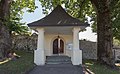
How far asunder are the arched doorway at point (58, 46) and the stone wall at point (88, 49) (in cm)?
911

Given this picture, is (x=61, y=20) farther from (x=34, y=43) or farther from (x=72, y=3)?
(x=34, y=43)

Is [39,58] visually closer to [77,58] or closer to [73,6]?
[77,58]

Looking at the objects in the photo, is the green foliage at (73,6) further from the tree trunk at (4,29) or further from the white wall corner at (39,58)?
the white wall corner at (39,58)

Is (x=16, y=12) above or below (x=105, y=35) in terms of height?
above

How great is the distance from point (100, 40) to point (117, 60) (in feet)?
49.5

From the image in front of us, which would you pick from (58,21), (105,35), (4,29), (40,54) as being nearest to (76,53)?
(105,35)

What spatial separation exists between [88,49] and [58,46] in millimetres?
10090

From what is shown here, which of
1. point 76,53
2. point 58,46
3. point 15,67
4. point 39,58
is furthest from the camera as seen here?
point 58,46

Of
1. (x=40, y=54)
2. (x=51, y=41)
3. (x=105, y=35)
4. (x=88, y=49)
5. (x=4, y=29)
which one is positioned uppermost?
(x=4, y=29)

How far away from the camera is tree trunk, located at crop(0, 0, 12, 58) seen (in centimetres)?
2191

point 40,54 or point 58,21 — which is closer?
point 40,54

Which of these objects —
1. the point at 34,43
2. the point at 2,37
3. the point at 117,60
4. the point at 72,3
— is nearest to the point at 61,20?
the point at 2,37

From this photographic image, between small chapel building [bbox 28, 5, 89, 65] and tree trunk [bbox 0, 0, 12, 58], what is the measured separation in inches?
147

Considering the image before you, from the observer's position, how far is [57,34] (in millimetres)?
22594
